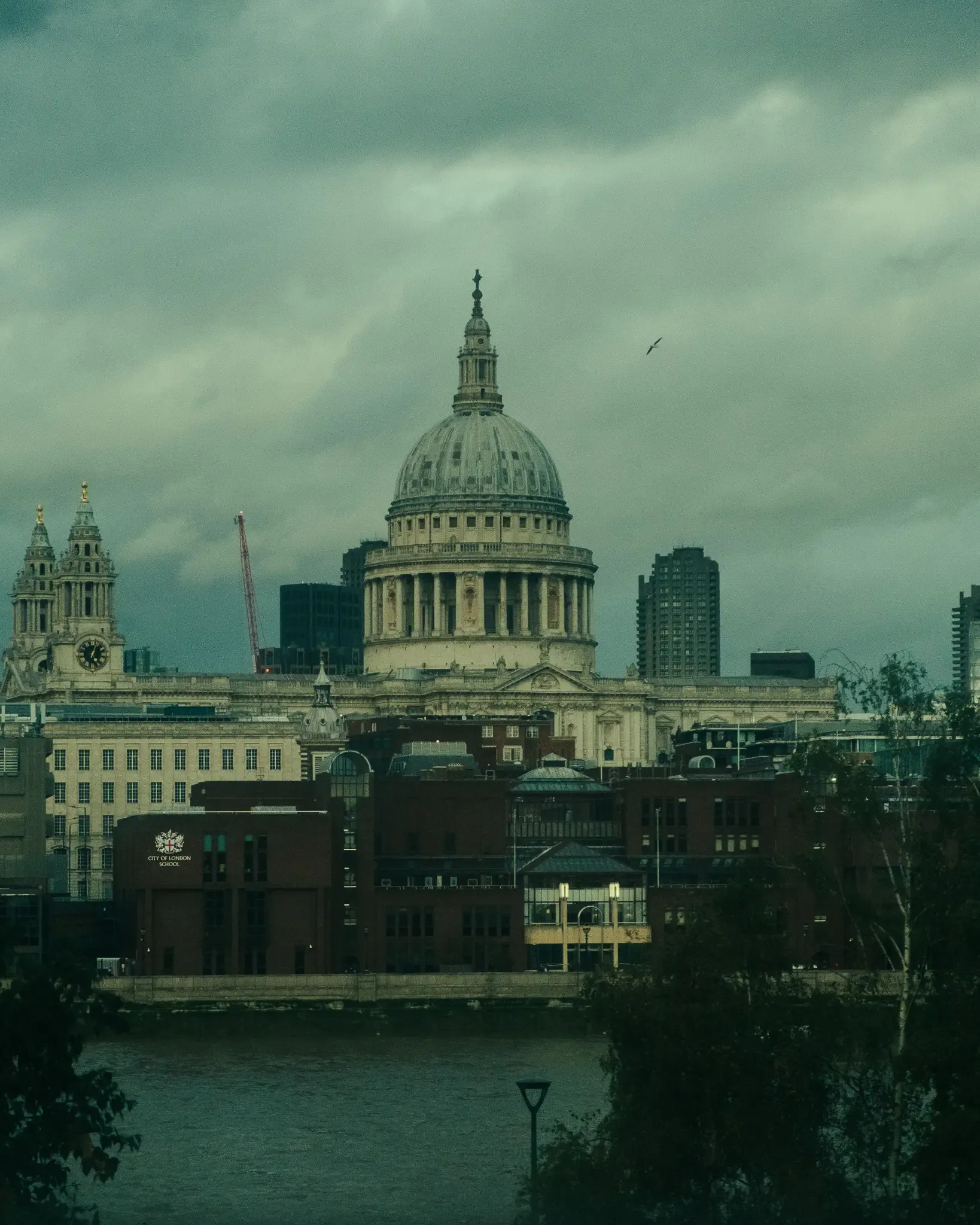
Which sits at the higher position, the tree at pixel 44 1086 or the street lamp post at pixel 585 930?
the street lamp post at pixel 585 930

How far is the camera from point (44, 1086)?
223ft

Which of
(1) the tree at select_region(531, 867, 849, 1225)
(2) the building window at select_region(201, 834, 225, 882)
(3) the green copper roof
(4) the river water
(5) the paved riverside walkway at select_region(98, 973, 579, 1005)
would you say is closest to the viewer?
(1) the tree at select_region(531, 867, 849, 1225)

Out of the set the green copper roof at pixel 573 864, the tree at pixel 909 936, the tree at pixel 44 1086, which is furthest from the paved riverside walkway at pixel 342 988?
the tree at pixel 44 1086

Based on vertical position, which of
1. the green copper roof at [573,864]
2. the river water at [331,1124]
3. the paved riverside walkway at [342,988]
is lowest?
the river water at [331,1124]

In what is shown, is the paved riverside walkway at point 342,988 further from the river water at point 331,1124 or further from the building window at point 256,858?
the river water at point 331,1124

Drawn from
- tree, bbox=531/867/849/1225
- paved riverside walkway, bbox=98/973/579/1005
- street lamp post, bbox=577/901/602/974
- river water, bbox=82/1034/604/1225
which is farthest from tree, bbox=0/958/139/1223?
street lamp post, bbox=577/901/602/974

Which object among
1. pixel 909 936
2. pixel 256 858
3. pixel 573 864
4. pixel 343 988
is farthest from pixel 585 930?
pixel 909 936

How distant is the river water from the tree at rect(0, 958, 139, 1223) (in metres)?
12.5

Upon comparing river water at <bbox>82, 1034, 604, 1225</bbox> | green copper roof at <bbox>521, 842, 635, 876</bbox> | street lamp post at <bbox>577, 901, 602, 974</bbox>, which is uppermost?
green copper roof at <bbox>521, 842, 635, 876</bbox>

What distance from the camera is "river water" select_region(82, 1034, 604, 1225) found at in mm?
84562

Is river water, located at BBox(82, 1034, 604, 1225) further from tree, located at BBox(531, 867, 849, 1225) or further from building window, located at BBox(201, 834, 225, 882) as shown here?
building window, located at BBox(201, 834, 225, 882)

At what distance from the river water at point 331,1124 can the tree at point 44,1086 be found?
1250 centimetres

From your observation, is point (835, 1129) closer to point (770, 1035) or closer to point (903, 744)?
point (903, 744)

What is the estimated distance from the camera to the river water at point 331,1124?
84.6m
